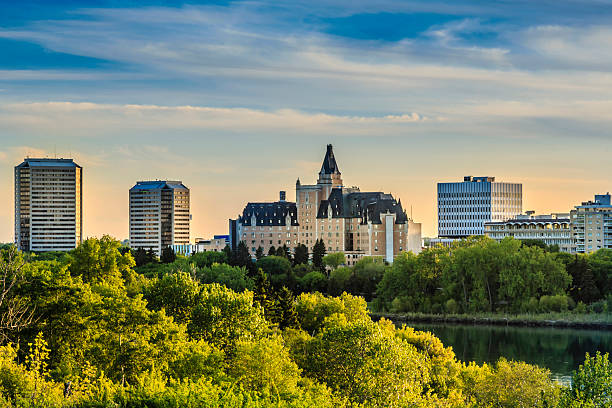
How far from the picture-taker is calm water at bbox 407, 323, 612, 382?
67.6 meters

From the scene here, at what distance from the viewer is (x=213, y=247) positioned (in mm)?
199500

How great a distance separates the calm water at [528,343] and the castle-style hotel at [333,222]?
77.8m

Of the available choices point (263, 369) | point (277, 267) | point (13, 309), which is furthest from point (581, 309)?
point (13, 309)

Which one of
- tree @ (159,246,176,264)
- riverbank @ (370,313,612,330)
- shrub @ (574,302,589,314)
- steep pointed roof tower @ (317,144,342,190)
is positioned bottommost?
riverbank @ (370,313,612,330)

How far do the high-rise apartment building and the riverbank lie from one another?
68.7m

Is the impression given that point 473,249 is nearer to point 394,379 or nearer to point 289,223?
point 394,379

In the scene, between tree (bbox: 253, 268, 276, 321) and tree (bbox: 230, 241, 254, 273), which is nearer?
tree (bbox: 253, 268, 276, 321)

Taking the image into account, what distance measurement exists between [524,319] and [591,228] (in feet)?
239

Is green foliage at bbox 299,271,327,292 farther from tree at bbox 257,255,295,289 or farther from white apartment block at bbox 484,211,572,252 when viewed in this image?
white apartment block at bbox 484,211,572,252

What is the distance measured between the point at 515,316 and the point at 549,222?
3155 inches

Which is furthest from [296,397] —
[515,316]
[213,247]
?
[213,247]

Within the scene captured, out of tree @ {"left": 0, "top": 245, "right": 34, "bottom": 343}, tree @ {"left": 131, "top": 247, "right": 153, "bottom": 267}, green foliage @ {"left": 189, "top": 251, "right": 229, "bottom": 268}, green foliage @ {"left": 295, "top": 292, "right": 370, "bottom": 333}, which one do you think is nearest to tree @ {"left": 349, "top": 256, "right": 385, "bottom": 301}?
green foliage @ {"left": 189, "top": 251, "right": 229, "bottom": 268}

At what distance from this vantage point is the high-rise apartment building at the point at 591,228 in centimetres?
15812

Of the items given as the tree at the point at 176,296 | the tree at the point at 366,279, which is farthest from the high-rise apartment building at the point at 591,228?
the tree at the point at 176,296
